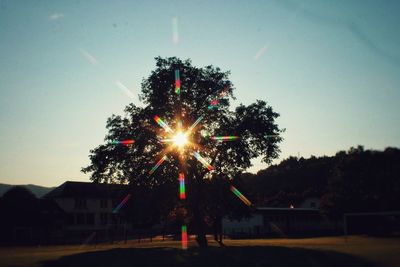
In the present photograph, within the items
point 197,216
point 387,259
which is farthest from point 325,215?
point 387,259

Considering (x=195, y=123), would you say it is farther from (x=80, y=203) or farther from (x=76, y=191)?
(x=76, y=191)

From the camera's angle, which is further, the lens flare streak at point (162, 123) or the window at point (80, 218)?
the window at point (80, 218)

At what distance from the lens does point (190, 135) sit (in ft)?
155

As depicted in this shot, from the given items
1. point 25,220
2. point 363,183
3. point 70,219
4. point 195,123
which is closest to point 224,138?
point 195,123

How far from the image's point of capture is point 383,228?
236ft

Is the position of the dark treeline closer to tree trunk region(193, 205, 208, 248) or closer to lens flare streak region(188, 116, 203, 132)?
tree trunk region(193, 205, 208, 248)

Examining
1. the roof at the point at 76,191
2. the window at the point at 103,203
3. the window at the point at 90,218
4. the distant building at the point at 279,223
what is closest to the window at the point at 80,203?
the roof at the point at 76,191

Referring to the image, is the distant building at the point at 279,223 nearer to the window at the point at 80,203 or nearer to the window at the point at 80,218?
the window at the point at 80,218

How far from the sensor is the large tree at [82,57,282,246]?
1827 inches

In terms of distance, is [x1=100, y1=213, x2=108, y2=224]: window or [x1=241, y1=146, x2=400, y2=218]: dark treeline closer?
[x1=241, y1=146, x2=400, y2=218]: dark treeline

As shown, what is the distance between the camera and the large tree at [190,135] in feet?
152

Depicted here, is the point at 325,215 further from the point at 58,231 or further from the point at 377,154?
the point at 58,231

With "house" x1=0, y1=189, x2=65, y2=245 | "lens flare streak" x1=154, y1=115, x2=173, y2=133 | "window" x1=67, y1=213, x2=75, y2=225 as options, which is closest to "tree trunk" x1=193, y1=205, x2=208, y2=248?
"lens flare streak" x1=154, y1=115, x2=173, y2=133

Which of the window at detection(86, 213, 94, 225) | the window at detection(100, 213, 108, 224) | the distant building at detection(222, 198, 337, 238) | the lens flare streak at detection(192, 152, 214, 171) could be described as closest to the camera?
the lens flare streak at detection(192, 152, 214, 171)
